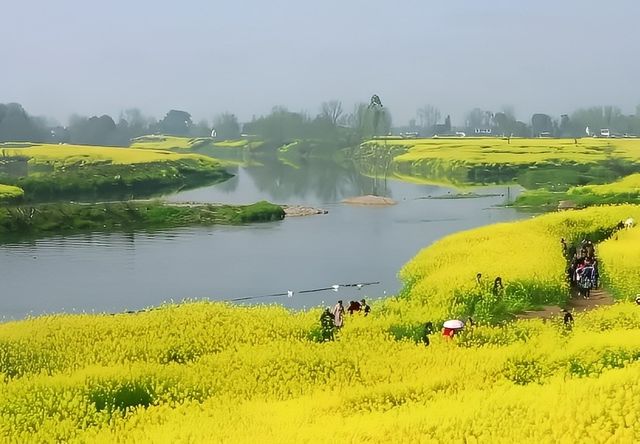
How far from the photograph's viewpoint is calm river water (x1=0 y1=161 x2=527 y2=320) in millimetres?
29406

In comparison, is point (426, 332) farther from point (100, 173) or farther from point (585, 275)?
point (100, 173)

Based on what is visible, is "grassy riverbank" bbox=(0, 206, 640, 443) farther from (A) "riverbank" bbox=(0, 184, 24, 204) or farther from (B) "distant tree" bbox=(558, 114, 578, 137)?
(B) "distant tree" bbox=(558, 114, 578, 137)

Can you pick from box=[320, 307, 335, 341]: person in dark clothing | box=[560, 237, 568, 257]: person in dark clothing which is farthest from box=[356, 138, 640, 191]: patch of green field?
box=[320, 307, 335, 341]: person in dark clothing

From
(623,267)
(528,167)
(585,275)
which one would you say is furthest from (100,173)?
(623,267)

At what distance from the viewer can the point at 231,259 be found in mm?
37406

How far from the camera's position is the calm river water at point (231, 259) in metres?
29.4

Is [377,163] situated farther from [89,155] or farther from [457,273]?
[457,273]

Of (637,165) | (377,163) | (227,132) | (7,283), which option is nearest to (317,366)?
(7,283)

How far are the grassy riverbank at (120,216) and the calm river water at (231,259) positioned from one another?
2.21 m

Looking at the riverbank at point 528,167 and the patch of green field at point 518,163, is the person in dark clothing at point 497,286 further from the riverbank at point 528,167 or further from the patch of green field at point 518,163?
the patch of green field at point 518,163

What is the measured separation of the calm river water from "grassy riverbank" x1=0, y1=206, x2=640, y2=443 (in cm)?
956

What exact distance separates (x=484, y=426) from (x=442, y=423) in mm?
424

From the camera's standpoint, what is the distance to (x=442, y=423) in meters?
8.05

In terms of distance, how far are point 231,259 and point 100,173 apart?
40.8m
